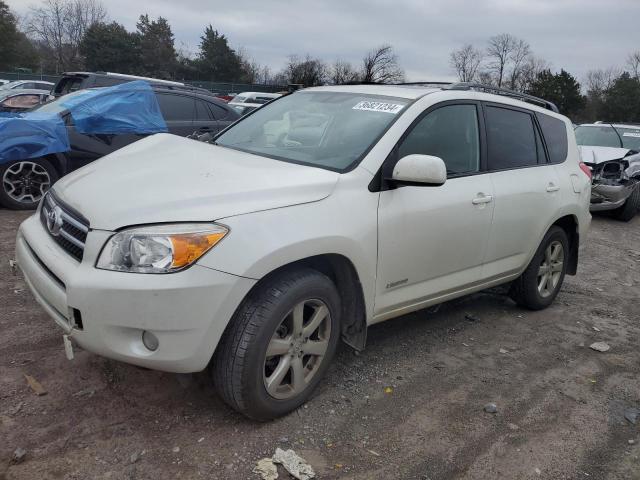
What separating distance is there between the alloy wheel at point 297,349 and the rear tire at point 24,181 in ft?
17.6

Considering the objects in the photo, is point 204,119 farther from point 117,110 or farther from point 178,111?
point 117,110

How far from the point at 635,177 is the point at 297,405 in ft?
31.2

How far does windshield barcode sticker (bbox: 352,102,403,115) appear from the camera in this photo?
11.2 ft

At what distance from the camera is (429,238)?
11.0 ft

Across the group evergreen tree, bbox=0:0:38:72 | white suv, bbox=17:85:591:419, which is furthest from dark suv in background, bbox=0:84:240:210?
evergreen tree, bbox=0:0:38:72

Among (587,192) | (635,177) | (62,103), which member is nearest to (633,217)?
(635,177)

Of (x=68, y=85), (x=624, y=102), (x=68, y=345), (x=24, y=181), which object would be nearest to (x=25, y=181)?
(x=24, y=181)

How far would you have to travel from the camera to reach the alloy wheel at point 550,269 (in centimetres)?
→ 471

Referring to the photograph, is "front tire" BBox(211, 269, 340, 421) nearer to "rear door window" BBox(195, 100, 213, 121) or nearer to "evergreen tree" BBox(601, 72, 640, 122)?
"rear door window" BBox(195, 100, 213, 121)

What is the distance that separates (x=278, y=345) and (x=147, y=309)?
68cm

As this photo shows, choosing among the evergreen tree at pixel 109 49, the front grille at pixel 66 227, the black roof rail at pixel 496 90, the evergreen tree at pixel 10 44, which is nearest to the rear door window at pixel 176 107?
the black roof rail at pixel 496 90

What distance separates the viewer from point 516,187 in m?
4.05

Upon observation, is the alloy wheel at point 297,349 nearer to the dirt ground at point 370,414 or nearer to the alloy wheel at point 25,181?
the dirt ground at point 370,414

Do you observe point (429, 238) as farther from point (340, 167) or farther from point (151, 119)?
point (151, 119)
